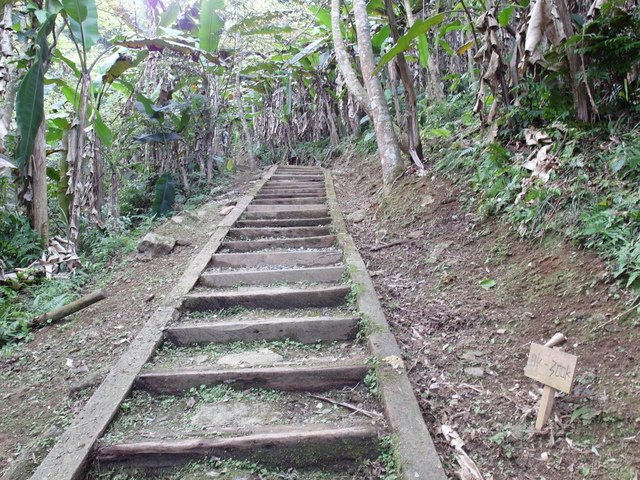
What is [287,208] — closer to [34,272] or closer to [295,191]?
[295,191]

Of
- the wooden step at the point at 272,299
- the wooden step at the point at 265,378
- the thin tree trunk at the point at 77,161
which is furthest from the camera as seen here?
the thin tree trunk at the point at 77,161

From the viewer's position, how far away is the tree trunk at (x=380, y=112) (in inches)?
228

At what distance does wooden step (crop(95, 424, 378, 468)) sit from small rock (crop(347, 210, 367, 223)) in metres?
3.91

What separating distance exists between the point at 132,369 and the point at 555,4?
172 inches

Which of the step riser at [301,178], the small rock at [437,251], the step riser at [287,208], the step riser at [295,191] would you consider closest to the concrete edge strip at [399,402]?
the small rock at [437,251]

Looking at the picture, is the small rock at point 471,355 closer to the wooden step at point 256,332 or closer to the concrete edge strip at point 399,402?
the concrete edge strip at point 399,402

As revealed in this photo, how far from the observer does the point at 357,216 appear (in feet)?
19.5

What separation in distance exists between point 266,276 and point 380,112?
3073 millimetres

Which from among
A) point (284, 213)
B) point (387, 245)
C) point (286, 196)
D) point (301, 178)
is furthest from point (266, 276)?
point (301, 178)

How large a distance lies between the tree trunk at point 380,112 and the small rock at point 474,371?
135 inches

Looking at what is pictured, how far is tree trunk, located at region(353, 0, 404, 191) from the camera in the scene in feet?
19.0

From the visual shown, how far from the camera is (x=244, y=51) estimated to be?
10031 millimetres

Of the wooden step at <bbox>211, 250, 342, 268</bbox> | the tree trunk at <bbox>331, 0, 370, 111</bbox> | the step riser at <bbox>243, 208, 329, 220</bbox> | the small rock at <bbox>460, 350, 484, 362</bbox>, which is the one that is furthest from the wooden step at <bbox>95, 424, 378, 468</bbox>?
the tree trunk at <bbox>331, 0, 370, 111</bbox>

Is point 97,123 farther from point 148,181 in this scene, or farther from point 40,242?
point 148,181
